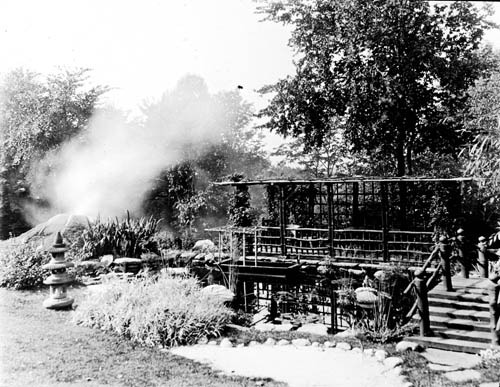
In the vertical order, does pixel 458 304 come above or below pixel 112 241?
below

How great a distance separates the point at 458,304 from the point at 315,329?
2668 mm

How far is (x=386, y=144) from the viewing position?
18.6 metres

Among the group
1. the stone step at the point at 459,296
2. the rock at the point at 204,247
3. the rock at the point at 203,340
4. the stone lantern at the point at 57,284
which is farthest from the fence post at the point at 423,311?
the rock at the point at 204,247

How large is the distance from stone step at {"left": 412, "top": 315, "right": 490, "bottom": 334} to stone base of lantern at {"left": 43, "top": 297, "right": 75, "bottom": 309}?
6553mm

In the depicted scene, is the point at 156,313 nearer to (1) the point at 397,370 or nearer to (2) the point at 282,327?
(2) the point at 282,327

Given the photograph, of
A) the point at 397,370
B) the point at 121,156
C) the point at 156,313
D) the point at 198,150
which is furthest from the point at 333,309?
the point at 121,156

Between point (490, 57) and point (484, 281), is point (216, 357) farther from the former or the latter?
point (490, 57)

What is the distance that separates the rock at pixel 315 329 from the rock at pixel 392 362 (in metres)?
1.88

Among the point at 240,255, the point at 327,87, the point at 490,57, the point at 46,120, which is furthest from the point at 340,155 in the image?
the point at 46,120

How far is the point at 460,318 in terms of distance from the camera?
774 cm

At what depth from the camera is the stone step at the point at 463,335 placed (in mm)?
6961

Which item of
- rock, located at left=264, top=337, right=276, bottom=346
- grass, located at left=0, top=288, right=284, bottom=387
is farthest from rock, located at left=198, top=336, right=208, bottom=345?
rock, located at left=264, top=337, right=276, bottom=346

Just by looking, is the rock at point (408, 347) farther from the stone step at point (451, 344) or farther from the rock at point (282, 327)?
the rock at point (282, 327)

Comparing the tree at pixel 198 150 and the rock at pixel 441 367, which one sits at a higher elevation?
the tree at pixel 198 150
